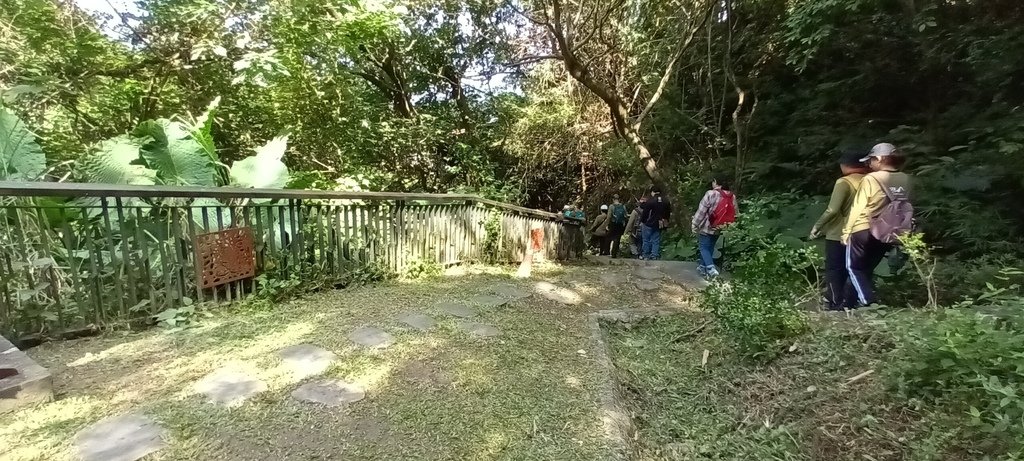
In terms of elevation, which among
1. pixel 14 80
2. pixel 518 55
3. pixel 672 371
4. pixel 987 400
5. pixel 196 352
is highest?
pixel 518 55

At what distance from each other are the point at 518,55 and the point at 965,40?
320 inches

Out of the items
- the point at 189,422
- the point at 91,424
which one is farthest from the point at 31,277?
the point at 189,422

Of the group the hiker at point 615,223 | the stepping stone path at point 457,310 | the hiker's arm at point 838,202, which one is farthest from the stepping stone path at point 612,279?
the hiker at point 615,223

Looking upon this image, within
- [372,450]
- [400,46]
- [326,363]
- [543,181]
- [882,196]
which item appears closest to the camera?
[372,450]

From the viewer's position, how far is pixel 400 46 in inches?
430

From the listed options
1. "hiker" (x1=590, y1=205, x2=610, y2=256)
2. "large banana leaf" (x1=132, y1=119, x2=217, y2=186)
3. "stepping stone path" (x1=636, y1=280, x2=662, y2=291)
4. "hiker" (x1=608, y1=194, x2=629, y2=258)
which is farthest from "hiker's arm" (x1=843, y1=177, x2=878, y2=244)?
"hiker" (x1=590, y1=205, x2=610, y2=256)

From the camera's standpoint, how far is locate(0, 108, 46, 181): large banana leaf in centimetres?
412

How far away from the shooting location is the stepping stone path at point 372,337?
304 centimetres

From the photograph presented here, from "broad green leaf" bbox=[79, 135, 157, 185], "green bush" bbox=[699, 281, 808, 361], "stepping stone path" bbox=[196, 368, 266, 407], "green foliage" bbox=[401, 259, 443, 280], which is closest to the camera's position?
"stepping stone path" bbox=[196, 368, 266, 407]

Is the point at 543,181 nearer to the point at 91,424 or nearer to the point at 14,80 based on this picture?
the point at 14,80

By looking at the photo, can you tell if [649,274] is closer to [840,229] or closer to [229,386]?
[840,229]

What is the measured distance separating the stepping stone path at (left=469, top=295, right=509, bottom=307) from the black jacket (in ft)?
15.7

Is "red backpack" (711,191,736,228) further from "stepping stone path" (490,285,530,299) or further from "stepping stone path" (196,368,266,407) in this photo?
"stepping stone path" (196,368,266,407)

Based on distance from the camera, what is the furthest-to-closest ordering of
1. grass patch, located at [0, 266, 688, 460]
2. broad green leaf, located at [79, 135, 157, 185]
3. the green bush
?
1. broad green leaf, located at [79, 135, 157, 185]
2. the green bush
3. grass patch, located at [0, 266, 688, 460]
